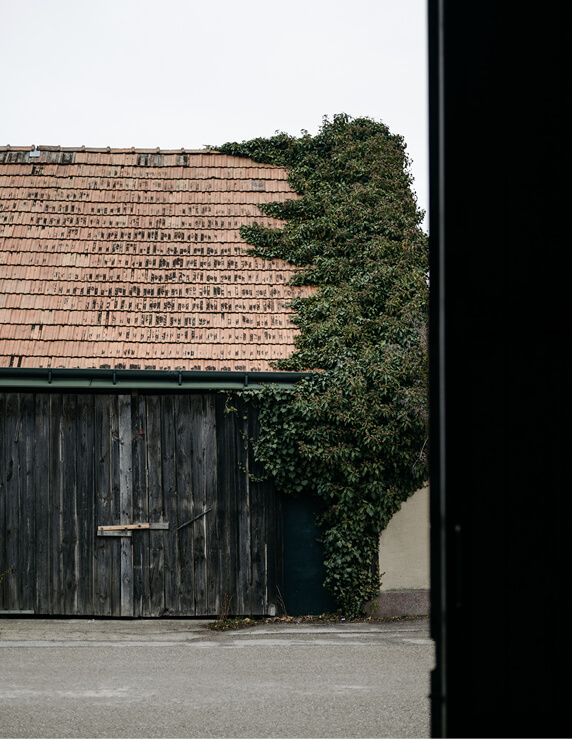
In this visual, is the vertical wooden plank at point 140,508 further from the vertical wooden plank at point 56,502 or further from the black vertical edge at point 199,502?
the vertical wooden plank at point 56,502

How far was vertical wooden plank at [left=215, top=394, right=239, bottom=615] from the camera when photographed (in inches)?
398

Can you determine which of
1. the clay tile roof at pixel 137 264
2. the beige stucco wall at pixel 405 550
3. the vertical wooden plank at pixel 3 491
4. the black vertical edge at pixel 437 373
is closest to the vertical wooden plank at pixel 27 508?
the vertical wooden plank at pixel 3 491

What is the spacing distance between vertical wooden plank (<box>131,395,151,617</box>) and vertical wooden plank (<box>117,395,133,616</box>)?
0.17 feet

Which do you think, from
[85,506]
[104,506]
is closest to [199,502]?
[104,506]

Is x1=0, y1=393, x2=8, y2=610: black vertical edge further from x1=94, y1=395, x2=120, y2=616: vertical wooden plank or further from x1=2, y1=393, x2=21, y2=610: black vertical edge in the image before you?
x1=94, y1=395, x2=120, y2=616: vertical wooden plank

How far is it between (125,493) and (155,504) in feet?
1.36

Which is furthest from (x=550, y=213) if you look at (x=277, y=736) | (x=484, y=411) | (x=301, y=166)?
(x=301, y=166)

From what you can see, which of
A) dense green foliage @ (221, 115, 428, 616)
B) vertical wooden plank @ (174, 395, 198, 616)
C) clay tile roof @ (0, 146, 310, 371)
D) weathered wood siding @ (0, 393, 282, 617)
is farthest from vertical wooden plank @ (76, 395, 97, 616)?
dense green foliage @ (221, 115, 428, 616)

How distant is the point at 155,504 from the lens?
1013cm

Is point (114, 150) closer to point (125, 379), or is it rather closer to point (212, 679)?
point (125, 379)

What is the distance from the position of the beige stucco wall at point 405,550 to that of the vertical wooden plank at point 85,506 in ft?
12.3

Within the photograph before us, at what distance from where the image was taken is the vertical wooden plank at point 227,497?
1011cm

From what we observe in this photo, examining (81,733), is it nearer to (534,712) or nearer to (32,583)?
(534,712)

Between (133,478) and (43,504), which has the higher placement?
(133,478)
